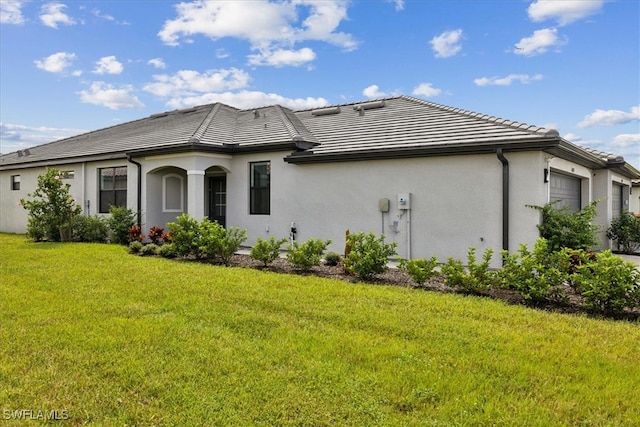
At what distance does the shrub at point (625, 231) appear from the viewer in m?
13.8

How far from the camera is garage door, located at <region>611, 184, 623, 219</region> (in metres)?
15.7

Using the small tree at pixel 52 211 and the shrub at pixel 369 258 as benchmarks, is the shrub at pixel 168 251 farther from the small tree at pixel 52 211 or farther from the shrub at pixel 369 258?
the small tree at pixel 52 211

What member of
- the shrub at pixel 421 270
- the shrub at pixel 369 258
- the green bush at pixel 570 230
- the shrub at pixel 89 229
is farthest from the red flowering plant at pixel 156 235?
the green bush at pixel 570 230

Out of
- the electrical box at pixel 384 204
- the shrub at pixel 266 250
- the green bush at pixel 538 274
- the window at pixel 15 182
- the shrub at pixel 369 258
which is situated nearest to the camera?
the green bush at pixel 538 274

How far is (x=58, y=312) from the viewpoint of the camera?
5863 millimetres

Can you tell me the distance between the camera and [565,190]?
12.0 meters

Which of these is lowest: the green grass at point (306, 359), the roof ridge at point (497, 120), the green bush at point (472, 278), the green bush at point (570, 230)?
the green grass at point (306, 359)

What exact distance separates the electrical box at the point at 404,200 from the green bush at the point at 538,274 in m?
3.77

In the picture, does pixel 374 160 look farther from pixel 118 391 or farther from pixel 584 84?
pixel 118 391

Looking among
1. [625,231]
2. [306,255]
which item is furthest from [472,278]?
[625,231]

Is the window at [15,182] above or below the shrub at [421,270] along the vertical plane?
above

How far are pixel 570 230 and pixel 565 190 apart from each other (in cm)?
392

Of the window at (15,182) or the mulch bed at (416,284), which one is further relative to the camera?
the window at (15,182)

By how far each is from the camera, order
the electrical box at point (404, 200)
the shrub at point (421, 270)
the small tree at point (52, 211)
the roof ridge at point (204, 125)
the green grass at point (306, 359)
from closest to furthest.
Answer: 1. the green grass at point (306, 359)
2. the shrub at point (421, 270)
3. the electrical box at point (404, 200)
4. the roof ridge at point (204, 125)
5. the small tree at point (52, 211)
